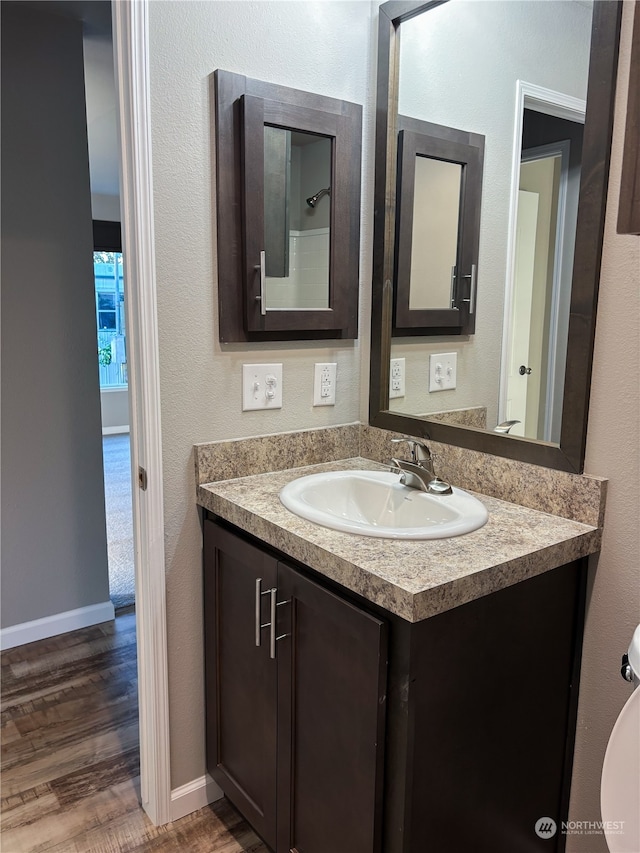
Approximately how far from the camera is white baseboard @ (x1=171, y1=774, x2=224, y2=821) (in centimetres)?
171

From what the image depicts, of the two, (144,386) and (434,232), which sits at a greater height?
(434,232)

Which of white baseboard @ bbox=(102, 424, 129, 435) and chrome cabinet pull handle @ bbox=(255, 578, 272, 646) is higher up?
chrome cabinet pull handle @ bbox=(255, 578, 272, 646)

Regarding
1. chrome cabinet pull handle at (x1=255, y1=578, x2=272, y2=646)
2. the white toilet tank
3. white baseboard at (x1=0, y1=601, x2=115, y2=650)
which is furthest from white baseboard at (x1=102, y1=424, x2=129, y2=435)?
the white toilet tank

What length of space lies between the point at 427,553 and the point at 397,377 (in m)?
0.73

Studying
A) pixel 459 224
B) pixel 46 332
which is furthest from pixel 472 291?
pixel 46 332

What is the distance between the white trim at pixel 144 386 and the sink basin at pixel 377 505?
0.37 meters

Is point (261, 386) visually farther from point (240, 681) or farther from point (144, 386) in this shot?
point (240, 681)

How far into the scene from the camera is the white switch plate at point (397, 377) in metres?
1.78

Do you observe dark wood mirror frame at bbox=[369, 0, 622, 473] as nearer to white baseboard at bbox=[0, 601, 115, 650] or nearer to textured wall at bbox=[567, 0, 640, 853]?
textured wall at bbox=[567, 0, 640, 853]

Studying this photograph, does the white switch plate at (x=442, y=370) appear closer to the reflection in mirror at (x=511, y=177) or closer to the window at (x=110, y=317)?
the reflection in mirror at (x=511, y=177)

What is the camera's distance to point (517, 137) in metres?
1.44

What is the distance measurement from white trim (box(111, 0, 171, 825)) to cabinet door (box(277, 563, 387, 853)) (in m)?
0.41

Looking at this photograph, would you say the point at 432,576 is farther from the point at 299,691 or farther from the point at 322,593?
the point at 299,691

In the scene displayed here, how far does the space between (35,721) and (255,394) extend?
1361mm
